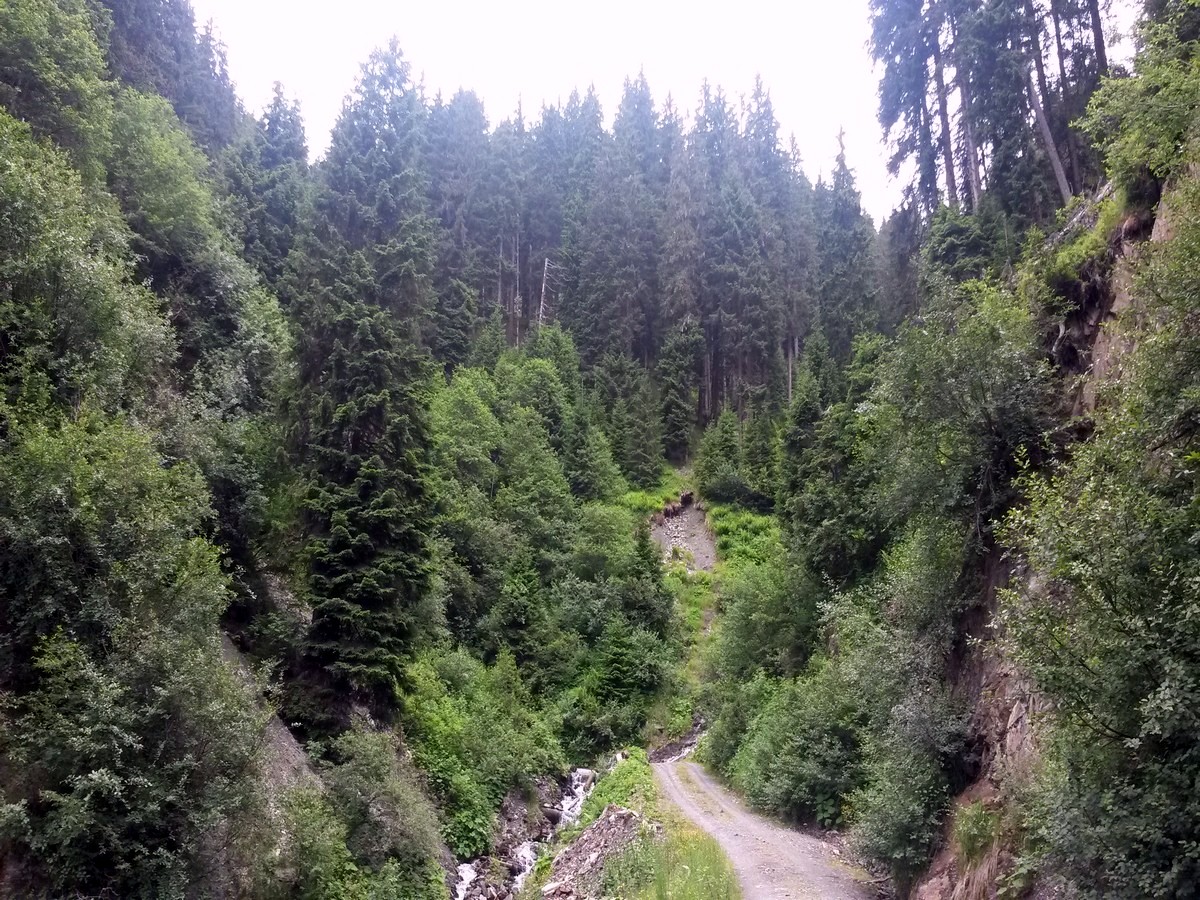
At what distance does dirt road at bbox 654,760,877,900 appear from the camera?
42.9ft

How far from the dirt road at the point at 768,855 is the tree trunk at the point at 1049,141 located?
1988 centimetres

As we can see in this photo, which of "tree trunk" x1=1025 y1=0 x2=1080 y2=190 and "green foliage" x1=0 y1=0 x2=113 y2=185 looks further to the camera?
"tree trunk" x1=1025 y1=0 x2=1080 y2=190

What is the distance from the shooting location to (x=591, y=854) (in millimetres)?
17281

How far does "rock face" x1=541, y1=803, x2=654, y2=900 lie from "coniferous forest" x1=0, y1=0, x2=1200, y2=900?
0.87 metres

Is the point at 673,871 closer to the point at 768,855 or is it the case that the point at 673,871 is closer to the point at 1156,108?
the point at 768,855

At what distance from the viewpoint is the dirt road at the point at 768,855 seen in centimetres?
1308

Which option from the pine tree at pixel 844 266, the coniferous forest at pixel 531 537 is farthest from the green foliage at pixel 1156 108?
the pine tree at pixel 844 266

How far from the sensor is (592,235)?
5916cm

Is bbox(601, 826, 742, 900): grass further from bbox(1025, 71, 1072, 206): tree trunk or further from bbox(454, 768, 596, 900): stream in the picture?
bbox(1025, 71, 1072, 206): tree trunk

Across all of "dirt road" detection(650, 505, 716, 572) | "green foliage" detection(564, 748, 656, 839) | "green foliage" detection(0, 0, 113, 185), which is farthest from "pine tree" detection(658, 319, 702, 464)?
"green foliage" detection(0, 0, 113, 185)

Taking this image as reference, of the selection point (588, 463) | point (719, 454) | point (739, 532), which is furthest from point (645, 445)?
point (739, 532)

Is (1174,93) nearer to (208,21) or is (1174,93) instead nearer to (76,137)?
(76,137)

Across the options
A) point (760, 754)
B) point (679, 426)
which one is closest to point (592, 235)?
point (679, 426)

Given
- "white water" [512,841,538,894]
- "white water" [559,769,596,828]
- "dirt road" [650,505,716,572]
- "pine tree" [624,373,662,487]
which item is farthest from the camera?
"pine tree" [624,373,662,487]
